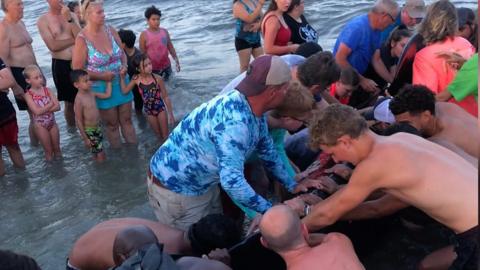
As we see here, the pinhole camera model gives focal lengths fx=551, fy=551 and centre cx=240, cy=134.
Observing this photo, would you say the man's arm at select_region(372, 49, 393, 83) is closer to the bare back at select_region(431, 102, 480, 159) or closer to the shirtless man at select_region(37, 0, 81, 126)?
the bare back at select_region(431, 102, 480, 159)

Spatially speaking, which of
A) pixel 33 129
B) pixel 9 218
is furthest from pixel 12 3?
pixel 9 218

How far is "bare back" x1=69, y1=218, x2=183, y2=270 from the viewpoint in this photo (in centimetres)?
342

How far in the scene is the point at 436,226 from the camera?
13.6ft

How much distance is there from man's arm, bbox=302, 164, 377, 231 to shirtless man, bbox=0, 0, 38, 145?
13.9ft

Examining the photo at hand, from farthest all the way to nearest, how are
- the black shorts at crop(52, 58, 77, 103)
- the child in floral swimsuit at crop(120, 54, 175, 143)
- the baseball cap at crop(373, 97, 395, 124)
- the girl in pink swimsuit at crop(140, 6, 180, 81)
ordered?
the girl in pink swimsuit at crop(140, 6, 180, 81)
the black shorts at crop(52, 58, 77, 103)
the child in floral swimsuit at crop(120, 54, 175, 143)
the baseball cap at crop(373, 97, 395, 124)

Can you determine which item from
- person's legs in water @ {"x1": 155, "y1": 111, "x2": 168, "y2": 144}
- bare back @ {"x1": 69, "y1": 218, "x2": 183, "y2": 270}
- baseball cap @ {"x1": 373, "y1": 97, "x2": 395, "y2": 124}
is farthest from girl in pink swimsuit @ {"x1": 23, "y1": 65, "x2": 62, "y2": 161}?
baseball cap @ {"x1": 373, "y1": 97, "x2": 395, "y2": 124}

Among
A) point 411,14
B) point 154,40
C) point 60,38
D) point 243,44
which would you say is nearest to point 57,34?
point 60,38

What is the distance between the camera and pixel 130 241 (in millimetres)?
3018

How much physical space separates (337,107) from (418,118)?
978mm

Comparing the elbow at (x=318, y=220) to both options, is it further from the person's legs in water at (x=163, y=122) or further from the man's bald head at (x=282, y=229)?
the person's legs in water at (x=163, y=122)

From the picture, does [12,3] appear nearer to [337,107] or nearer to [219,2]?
[337,107]

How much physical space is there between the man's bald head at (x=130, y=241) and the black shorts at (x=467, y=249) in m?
1.71

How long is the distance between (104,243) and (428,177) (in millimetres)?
1968

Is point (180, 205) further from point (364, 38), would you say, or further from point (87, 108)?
point (364, 38)
